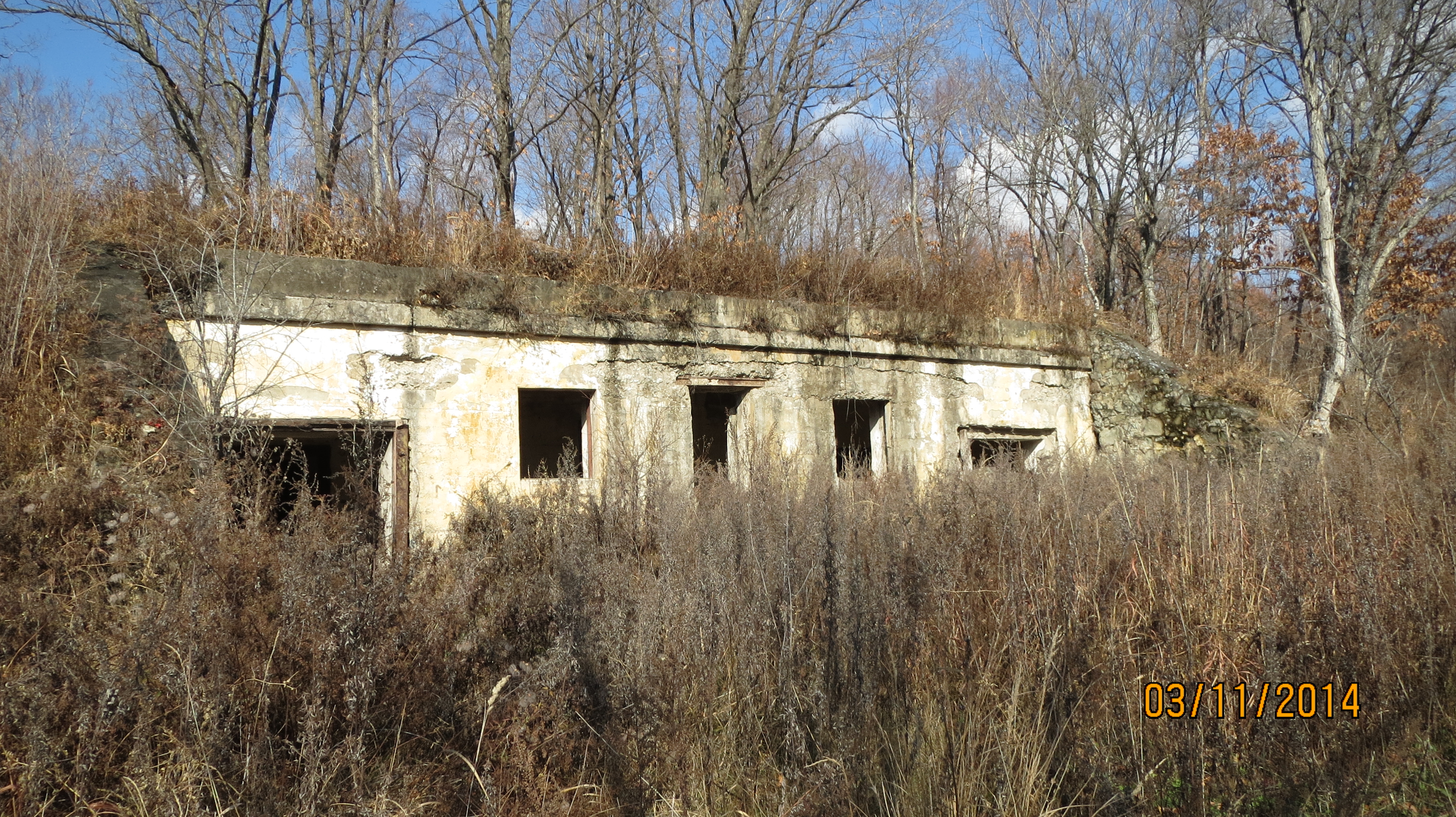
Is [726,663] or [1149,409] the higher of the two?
[1149,409]

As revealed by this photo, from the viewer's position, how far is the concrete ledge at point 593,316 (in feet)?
17.8

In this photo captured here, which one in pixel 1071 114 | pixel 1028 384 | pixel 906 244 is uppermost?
pixel 1071 114

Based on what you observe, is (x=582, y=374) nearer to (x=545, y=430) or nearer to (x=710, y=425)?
(x=545, y=430)

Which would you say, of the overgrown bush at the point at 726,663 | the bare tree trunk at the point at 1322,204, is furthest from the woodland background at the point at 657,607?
the bare tree trunk at the point at 1322,204

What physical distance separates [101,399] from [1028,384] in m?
8.05

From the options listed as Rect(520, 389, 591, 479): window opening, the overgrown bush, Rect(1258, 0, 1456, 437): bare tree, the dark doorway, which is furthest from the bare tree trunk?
Rect(520, 389, 591, 479): window opening

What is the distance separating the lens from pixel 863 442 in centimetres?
991

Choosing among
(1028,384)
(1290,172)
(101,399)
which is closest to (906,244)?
(1290,172)

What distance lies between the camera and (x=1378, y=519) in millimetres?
3963

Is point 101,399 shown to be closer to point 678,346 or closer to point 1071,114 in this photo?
point 678,346

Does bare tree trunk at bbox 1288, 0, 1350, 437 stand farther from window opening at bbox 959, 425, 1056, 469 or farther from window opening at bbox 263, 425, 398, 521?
window opening at bbox 263, 425, 398, 521

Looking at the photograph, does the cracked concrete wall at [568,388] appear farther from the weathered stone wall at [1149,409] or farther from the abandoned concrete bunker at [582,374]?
the weathered stone wall at [1149,409]
